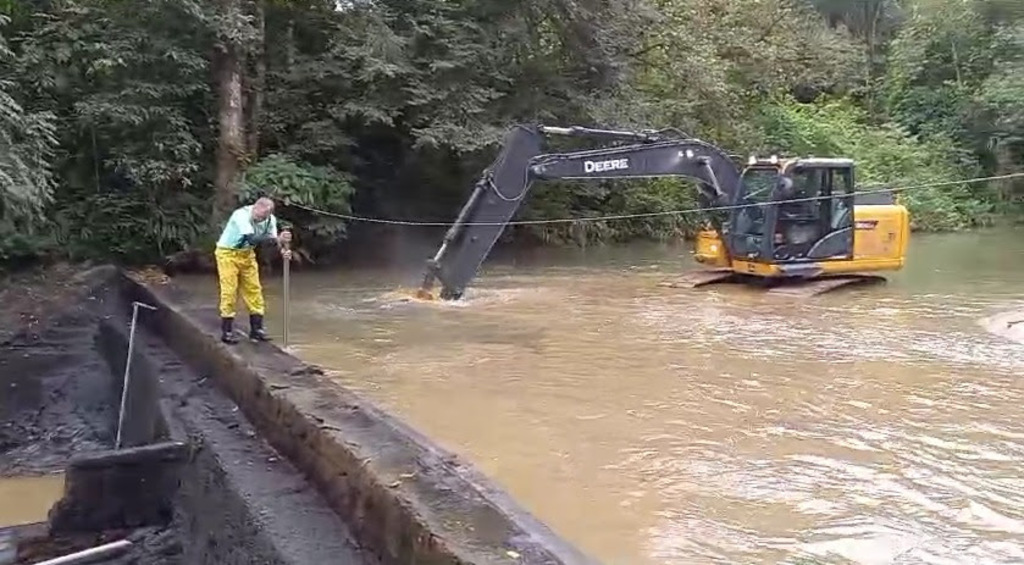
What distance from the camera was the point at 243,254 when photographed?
28.0ft

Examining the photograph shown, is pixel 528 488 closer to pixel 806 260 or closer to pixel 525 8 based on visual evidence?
pixel 806 260

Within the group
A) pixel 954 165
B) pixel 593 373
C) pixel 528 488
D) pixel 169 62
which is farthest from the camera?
pixel 954 165

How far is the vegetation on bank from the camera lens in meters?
15.6

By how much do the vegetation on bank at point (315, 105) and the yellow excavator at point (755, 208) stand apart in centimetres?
380

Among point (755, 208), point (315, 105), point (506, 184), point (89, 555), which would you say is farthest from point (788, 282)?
point (89, 555)

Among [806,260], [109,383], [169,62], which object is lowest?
[109,383]

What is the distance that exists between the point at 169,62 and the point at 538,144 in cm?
629

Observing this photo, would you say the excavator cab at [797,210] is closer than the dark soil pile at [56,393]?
No

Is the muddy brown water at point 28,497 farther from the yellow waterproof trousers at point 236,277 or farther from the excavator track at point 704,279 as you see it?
the excavator track at point 704,279

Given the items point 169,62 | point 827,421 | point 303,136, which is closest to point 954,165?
point 303,136

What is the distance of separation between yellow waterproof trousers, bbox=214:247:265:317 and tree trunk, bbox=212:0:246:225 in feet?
25.4

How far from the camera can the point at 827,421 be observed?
7.48 m

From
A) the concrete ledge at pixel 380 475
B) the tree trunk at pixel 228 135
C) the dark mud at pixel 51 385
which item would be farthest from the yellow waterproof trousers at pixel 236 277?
the tree trunk at pixel 228 135

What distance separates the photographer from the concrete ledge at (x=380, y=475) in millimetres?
4199
